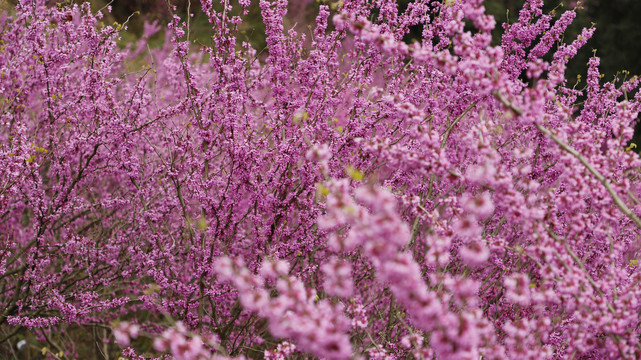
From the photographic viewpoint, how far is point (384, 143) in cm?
276

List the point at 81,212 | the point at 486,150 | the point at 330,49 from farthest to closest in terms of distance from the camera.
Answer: the point at 81,212 < the point at 330,49 < the point at 486,150

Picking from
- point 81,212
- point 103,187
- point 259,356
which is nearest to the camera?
point 259,356

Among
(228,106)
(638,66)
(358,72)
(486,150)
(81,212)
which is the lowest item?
(486,150)

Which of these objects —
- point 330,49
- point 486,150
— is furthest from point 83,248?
point 486,150

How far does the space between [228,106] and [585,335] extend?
10.6ft

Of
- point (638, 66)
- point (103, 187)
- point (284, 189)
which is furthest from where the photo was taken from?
point (638, 66)

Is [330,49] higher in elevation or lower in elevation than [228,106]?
higher

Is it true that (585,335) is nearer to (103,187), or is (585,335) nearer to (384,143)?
(384,143)

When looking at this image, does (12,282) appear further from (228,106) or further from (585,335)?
(585,335)

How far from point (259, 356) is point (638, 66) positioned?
14.4m

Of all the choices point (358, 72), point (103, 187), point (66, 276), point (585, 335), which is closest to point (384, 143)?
point (585, 335)

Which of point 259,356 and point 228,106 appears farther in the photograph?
point 259,356

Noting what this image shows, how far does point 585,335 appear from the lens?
2492 mm

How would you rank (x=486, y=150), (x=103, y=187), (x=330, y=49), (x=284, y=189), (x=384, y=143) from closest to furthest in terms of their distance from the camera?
1. (x=486, y=150)
2. (x=384, y=143)
3. (x=284, y=189)
4. (x=330, y=49)
5. (x=103, y=187)
